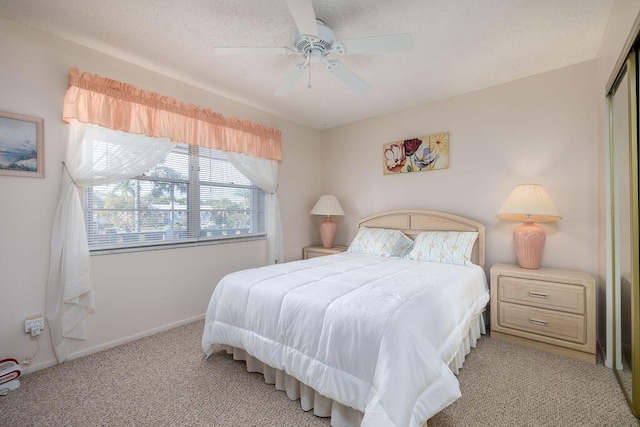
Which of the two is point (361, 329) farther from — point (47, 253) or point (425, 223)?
point (47, 253)

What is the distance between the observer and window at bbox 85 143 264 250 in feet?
8.34

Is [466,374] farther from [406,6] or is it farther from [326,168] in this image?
[326,168]

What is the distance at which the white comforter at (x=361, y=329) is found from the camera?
1320mm

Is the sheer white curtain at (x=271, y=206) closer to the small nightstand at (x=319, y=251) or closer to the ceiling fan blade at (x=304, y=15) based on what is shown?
the small nightstand at (x=319, y=251)

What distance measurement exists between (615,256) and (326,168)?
3.49 meters

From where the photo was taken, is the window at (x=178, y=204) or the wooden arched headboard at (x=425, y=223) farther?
the wooden arched headboard at (x=425, y=223)

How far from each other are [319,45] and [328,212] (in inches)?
93.0

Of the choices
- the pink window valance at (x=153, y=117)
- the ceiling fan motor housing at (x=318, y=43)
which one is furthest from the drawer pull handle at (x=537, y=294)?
the pink window valance at (x=153, y=117)

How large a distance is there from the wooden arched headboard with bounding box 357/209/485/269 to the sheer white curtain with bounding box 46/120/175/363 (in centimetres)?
304

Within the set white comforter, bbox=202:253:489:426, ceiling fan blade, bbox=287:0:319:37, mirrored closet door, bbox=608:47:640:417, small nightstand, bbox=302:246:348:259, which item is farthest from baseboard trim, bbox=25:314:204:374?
mirrored closet door, bbox=608:47:640:417

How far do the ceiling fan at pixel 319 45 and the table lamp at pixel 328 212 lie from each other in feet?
6.48

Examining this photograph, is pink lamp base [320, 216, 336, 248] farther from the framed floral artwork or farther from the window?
the framed floral artwork

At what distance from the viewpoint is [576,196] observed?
2.60 meters

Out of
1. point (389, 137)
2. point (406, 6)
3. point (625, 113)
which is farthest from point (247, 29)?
point (625, 113)
